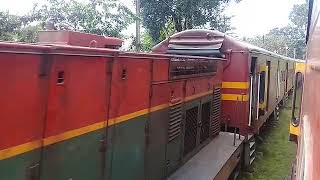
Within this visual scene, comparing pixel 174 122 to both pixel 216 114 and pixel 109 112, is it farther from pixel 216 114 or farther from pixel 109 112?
pixel 216 114

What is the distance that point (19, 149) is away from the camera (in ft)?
6.70

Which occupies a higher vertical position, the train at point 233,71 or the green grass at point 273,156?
the train at point 233,71

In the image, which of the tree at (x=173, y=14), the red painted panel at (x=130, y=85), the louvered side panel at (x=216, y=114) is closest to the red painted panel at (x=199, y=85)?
the louvered side panel at (x=216, y=114)

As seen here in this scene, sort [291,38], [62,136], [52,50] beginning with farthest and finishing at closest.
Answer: [291,38] < [62,136] < [52,50]

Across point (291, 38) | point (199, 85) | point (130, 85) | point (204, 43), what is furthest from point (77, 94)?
point (291, 38)

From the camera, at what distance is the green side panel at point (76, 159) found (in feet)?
7.61

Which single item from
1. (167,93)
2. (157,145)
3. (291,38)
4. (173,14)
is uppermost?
(291,38)

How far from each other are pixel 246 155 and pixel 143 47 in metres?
10.5

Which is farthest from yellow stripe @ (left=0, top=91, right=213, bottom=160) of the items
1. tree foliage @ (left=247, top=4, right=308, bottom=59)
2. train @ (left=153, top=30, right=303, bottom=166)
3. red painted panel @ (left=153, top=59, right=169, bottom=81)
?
tree foliage @ (left=247, top=4, right=308, bottom=59)

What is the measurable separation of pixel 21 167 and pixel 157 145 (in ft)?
7.32

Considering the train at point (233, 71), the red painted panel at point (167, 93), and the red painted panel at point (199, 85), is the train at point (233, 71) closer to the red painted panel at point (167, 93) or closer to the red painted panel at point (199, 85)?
the red painted panel at point (199, 85)

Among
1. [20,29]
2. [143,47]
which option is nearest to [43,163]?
[20,29]

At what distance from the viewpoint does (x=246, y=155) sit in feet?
23.9

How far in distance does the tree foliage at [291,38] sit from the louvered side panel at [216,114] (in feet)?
138
